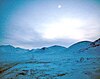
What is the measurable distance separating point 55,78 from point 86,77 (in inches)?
100.0

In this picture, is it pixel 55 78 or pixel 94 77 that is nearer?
pixel 94 77

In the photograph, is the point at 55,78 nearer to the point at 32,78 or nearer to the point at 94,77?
the point at 32,78

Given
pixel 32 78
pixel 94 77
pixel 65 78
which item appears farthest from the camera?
pixel 32 78

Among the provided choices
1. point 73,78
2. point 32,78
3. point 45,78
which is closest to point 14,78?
point 32,78

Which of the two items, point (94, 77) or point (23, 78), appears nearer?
point (94, 77)

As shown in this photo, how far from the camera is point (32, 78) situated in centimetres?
966

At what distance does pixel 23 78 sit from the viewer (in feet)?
32.3

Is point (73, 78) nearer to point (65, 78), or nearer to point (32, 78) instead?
point (65, 78)

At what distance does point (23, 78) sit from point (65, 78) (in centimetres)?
388

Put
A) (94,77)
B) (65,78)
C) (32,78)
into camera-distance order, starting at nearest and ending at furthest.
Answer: (94,77) < (65,78) < (32,78)

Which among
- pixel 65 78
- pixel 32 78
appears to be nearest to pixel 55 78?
pixel 65 78

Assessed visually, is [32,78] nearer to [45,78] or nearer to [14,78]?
[45,78]

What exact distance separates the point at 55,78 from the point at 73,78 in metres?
1.53

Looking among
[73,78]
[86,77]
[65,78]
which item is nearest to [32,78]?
[65,78]
